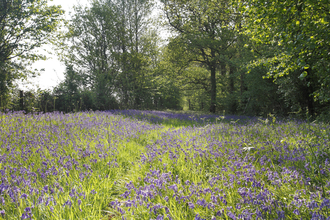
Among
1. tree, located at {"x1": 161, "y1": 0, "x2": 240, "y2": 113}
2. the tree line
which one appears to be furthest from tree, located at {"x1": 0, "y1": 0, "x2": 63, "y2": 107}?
tree, located at {"x1": 161, "y1": 0, "x2": 240, "y2": 113}

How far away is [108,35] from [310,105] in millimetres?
18760

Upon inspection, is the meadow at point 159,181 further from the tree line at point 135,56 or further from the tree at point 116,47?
the tree at point 116,47

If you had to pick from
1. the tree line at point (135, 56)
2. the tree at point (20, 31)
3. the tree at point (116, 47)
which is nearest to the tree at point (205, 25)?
the tree line at point (135, 56)

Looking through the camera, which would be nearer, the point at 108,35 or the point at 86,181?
the point at 86,181

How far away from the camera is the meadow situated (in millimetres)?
1978

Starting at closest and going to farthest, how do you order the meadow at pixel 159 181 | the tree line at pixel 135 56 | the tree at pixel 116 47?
the meadow at pixel 159 181
the tree line at pixel 135 56
the tree at pixel 116 47

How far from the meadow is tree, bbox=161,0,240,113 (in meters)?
12.8

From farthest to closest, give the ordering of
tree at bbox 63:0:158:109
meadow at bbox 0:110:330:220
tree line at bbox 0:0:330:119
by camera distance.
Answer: tree at bbox 63:0:158:109
tree line at bbox 0:0:330:119
meadow at bbox 0:110:330:220

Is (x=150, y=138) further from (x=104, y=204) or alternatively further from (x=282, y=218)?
(x=282, y=218)

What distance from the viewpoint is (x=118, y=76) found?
727 inches

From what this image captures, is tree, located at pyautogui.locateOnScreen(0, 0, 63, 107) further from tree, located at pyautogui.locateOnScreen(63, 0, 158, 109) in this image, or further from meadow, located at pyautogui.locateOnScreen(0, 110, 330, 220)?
meadow, located at pyautogui.locateOnScreen(0, 110, 330, 220)


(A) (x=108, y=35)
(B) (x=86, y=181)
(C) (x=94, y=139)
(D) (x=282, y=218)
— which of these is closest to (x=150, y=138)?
(C) (x=94, y=139)

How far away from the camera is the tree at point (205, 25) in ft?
50.4

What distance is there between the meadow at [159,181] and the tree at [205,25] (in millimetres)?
12814
